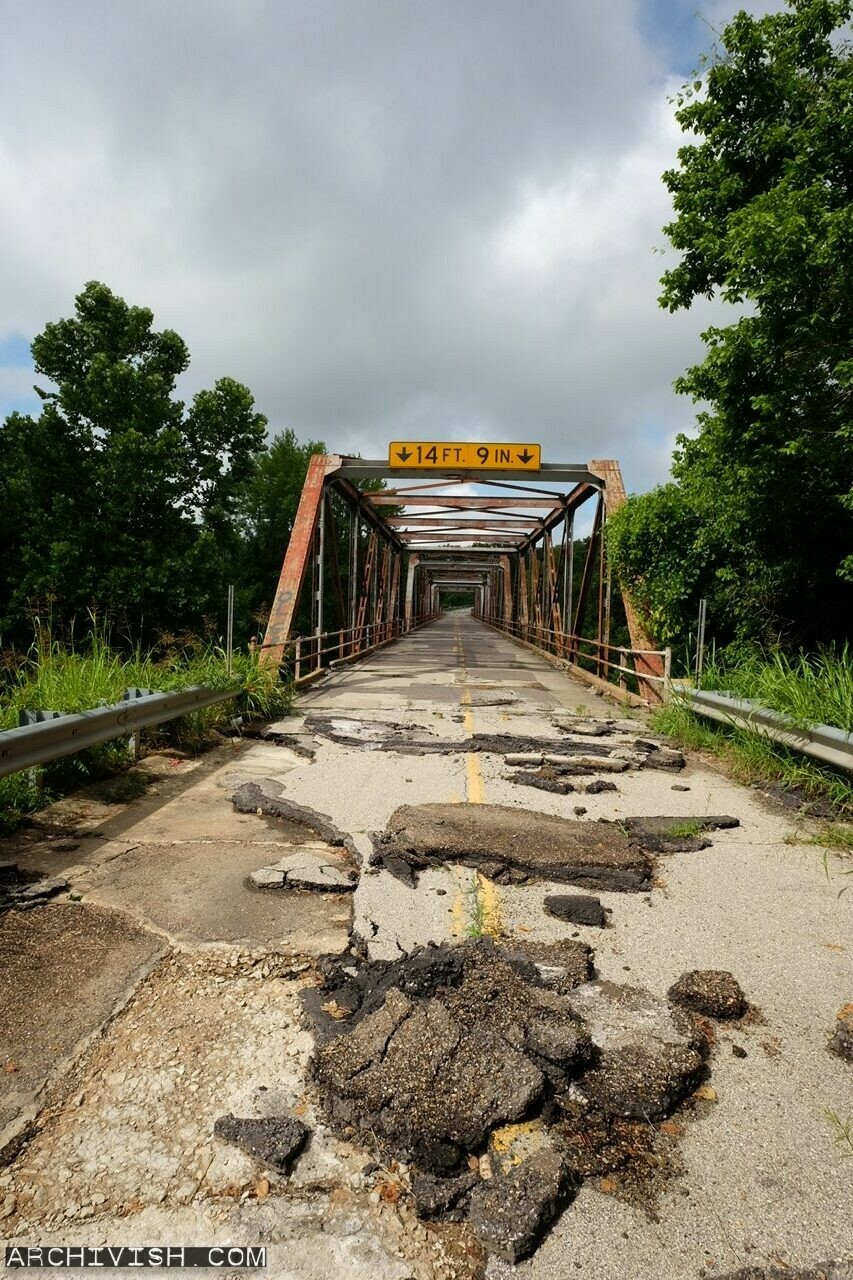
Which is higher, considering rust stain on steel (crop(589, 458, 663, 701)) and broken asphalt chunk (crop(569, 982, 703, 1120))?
rust stain on steel (crop(589, 458, 663, 701))

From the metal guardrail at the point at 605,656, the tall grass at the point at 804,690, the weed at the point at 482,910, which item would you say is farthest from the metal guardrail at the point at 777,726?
the weed at the point at 482,910

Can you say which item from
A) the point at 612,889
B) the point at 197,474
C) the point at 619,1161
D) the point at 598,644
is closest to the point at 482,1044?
the point at 619,1161

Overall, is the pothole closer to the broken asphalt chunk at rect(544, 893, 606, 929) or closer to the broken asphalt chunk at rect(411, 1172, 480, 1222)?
the broken asphalt chunk at rect(411, 1172, 480, 1222)

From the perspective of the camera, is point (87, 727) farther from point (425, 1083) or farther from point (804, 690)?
point (804, 690)

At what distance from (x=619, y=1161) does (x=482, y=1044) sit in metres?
0.51

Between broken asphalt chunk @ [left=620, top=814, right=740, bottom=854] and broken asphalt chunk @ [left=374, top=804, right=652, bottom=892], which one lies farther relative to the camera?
broken asphalt chunk @ [left=620, top=814, right=740, bottom=854]

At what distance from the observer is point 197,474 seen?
1003 inches

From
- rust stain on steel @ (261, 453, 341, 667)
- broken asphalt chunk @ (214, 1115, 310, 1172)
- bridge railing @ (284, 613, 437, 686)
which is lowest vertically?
broken asphalt chunk @ (214, 1115, 310, 1172)

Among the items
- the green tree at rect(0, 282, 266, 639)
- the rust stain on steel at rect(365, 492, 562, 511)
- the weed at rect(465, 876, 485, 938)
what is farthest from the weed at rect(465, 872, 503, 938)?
the green tree at rect(0, 282, 266, 639)

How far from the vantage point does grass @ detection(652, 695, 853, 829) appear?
5.15 metres

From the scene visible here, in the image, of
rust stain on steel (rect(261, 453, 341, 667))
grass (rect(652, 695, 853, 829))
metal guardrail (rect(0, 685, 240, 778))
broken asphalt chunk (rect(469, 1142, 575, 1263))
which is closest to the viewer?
broken asphalt chunk (rect(469, 1142, 575, 1263))

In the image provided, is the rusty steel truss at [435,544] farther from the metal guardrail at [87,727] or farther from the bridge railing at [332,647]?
the metal guardrail at [87,727]

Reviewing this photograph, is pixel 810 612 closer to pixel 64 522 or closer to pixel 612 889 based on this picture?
pixel 612 889

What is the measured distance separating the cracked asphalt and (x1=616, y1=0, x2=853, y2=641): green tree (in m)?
4.65
